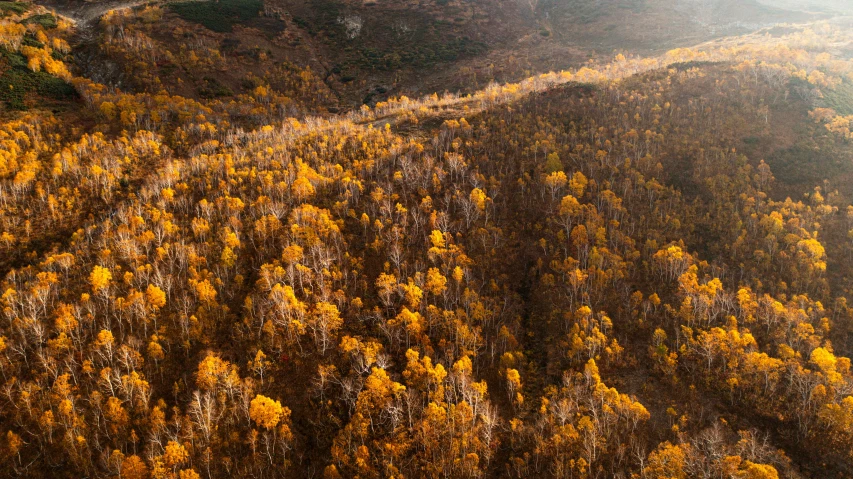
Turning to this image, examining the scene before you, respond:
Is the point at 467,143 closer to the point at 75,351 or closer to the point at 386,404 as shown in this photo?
the point at 386,404

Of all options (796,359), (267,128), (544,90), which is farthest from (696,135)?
(267,128)

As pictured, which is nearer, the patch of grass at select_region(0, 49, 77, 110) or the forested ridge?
the forested ridge

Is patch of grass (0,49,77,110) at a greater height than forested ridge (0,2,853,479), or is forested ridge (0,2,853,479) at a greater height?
patch of grass (0,49,77,110)

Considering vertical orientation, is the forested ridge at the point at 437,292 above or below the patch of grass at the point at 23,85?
below

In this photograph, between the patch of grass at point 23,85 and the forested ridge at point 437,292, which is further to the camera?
the patch of grass at point 23,85
